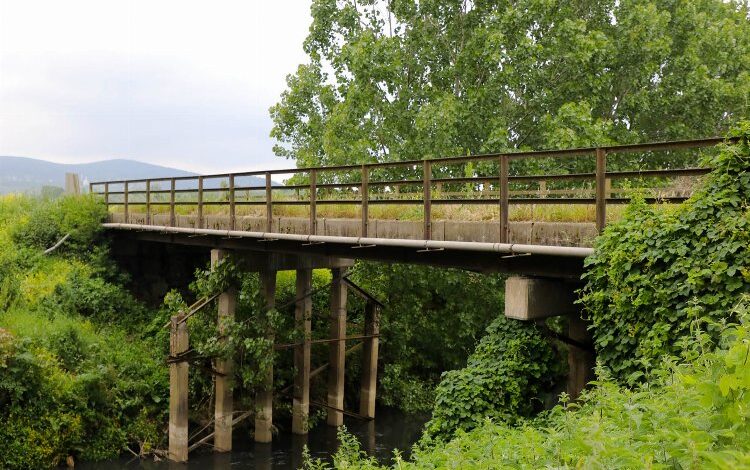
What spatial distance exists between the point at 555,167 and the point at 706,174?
11576 mm

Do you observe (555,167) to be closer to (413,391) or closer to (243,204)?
(413,391)

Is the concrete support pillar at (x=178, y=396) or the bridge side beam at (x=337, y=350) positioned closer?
the concrete support pillar at (x=178, y=396)

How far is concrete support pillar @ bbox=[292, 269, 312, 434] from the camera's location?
655 inches

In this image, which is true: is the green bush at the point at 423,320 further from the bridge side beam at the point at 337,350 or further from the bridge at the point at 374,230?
the bridge side beam at the point at 337,350

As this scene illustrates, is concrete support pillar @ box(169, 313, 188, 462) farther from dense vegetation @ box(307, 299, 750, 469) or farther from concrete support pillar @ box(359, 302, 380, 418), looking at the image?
dense vegetation @ box(307, 299, 750, 469)

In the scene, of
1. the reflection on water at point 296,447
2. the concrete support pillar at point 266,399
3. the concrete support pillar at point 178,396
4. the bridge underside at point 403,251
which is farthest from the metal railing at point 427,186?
the reflection on water at point 296,447

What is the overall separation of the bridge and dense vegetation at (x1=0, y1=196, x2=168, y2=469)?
4.02ft

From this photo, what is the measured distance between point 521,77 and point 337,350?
8.92 metres

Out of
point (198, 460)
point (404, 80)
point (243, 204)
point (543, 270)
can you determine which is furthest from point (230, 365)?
point (404, 80)

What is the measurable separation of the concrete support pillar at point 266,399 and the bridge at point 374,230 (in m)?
0.03

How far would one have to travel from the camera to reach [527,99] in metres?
20.2

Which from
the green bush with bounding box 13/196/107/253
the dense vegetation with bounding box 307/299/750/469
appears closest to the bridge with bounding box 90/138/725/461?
the green bush with bounding box 13/196/107/253

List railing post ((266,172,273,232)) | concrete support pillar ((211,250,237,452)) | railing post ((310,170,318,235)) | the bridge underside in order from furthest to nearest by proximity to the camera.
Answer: concrete support pillar ((211,250,237,452)) < railing post ((266,172,273,232)) < railing post ((310,170,318,235)) < the bridge underside

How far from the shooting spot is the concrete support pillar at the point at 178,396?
14.8 meters
